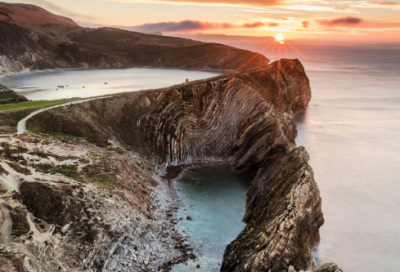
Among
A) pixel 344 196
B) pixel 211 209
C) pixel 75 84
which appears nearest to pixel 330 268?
pixel 211 209

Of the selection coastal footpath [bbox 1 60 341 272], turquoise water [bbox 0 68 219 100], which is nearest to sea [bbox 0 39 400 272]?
coastal footpath [bbox 1 60 341 272]

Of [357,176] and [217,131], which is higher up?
[217,131]

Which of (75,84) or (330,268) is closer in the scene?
(330,268)

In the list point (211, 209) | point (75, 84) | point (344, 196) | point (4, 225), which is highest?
point (75, 84)

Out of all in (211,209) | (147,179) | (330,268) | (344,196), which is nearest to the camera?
(330,268)

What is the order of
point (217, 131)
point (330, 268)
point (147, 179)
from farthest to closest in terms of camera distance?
point (217, 131) → point (147, 179) → point (330, 268)

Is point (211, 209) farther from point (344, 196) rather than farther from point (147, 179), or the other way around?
point (344, 196)

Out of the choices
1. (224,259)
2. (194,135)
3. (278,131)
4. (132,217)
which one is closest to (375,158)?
(278,131)
